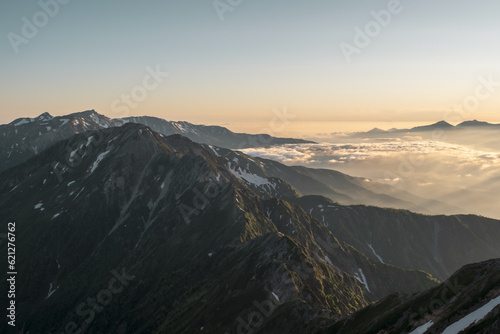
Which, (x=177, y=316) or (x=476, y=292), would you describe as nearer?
(x=476, y=292)

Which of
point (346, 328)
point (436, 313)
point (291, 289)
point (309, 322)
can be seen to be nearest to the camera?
point (436, 313)

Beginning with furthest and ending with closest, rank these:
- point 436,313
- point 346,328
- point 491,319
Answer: point 346,328, point 436,313, point 491,319

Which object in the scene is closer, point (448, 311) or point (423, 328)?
point (448, 311)

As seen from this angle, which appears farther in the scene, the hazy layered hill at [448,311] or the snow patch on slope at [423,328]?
the snow patch on slope at [423,328]

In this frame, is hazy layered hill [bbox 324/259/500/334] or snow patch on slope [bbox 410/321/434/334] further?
snow patch on slope [bbox 410/321/434/334]

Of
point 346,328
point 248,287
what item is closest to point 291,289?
point 248,287

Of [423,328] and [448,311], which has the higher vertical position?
[448,311]

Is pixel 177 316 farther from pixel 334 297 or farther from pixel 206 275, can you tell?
pixel 334 297

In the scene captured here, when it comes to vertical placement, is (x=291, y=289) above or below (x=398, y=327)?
Answer: below
